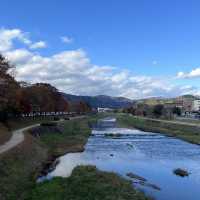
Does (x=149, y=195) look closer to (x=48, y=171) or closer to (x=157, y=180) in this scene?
(x=157, y=180)

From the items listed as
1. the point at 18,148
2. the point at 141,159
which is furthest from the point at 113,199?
the point at 141,159

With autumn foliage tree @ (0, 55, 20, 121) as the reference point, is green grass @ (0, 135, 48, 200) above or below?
below

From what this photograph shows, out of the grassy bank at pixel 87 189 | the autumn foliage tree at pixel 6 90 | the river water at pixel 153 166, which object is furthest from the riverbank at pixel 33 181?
the autumn foliage tree at pixel 6 90

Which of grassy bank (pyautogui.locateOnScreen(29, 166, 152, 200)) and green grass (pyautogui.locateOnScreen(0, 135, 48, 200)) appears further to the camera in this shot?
green grass (pyautogui.locateOnScreen(0, 135, 48, 200))

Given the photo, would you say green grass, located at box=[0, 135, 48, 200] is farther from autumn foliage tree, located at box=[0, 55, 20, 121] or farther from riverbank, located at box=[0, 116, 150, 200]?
autumn foliage tree, located at box=[0, 55, 20, 121]

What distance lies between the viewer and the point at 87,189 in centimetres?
2608

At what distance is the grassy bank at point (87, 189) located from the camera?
80.3 ft

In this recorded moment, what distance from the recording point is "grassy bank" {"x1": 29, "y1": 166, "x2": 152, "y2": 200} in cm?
2447

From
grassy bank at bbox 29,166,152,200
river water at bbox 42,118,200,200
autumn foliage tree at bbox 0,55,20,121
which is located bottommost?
river water at bbox 42,118,200,200

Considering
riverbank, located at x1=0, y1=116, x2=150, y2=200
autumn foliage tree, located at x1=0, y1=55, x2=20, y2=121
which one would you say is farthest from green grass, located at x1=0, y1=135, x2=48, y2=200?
autumn foliage tree, located at x1=0, y1=55, x2=20, y2=121

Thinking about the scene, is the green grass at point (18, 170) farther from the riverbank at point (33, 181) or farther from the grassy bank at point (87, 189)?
the grassy bank at point (87, 189)

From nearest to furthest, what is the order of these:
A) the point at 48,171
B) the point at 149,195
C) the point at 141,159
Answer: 1. the point at 149,195
2. the point at 48,171
3. the point at 141,159

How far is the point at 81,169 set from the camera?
108ft

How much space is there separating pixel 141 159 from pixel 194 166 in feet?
22.4
